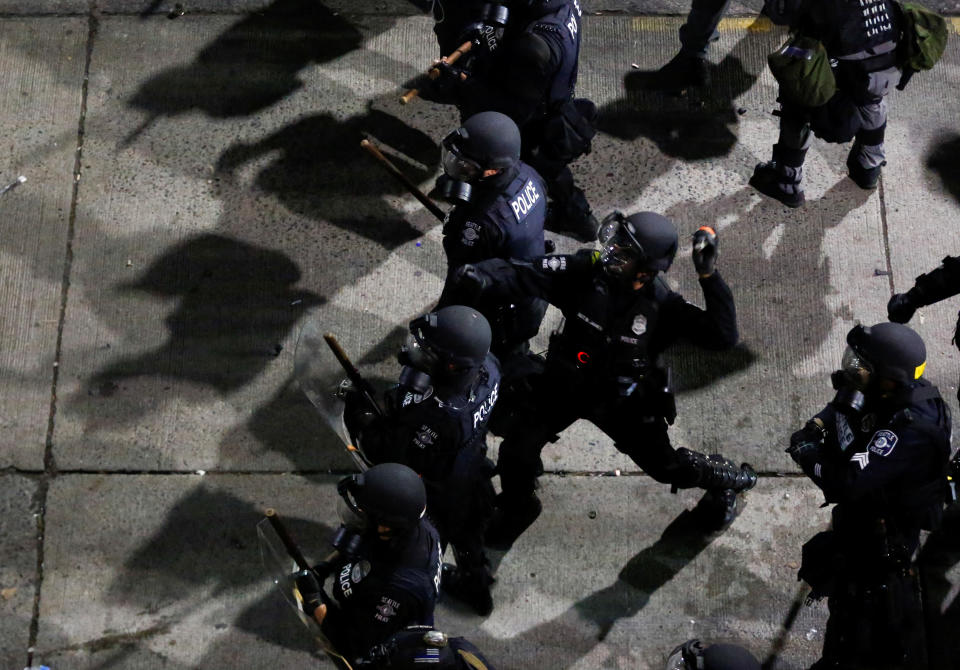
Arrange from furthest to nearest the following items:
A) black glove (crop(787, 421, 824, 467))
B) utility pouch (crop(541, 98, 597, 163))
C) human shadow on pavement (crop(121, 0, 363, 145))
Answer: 1. human shadow on pavement (crop(121, 0, 363, 145))
2. utility pouch (crop(541, 98, 597, 163))
3. black glove (crop(787, 421, 824, 467))

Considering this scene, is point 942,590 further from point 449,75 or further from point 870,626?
A: point 449,75

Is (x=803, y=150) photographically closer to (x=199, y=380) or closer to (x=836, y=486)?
(x=836, y=486)

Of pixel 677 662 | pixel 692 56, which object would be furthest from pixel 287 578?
pixel 692 56

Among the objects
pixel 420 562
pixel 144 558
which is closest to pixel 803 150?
pixel 420 562

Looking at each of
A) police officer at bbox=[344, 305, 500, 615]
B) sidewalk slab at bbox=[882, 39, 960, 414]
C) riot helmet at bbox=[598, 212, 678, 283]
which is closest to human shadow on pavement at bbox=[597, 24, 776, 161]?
sidewalk slab at bbox=[882, 39, 960, 414]

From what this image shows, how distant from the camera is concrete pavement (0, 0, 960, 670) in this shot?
253 inches

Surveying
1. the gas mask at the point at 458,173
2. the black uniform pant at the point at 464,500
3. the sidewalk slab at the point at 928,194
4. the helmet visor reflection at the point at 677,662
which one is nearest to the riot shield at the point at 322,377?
the black uniform pant at the point at 464,500

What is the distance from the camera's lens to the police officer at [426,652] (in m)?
4.79

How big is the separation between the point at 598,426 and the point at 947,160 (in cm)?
378

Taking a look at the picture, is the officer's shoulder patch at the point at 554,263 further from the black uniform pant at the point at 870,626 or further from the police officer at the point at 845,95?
the police officer at the point at 845,95

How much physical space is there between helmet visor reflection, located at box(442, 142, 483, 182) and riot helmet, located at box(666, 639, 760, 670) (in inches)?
105

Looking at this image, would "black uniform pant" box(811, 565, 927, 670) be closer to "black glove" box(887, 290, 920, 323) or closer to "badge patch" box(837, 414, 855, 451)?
"badge patch" box(837, 414, 855, 451)

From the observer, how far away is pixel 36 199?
7.80 metres

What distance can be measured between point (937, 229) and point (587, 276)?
11.0ft
